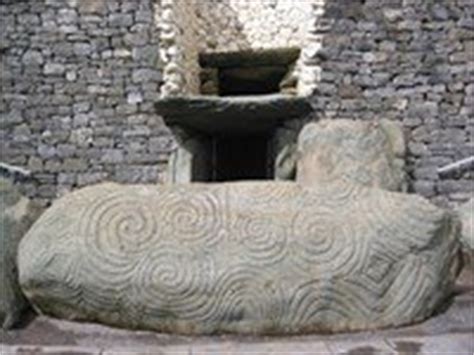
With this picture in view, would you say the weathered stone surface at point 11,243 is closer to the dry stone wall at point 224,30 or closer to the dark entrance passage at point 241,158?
the dry stone wall at point 224,30

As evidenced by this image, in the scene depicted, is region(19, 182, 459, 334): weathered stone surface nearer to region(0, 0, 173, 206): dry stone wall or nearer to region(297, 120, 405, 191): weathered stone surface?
region(297, 120, 405, 191): weathered stone surface

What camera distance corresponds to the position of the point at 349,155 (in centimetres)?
729

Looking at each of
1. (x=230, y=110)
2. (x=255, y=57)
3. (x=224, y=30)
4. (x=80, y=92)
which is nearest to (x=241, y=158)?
(x=255, y=57)

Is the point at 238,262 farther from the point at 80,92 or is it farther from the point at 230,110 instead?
the point at 80,92

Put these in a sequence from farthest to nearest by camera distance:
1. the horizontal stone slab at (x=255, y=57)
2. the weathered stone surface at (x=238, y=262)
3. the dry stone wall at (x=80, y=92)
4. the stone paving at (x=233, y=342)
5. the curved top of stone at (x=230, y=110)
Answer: the horizontal stone slab at (x=255, y=57)
the dry stone wall at (x=80, y=92)
the curved top of stone at (x=230, y=110)
the weathered stone surface at (x=238, y=262)
the stone paving at (x=233, y=342)

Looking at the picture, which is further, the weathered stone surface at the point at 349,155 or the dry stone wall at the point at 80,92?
the dry stone wall at the point at 80,92

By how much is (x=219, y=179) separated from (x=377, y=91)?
2.36m

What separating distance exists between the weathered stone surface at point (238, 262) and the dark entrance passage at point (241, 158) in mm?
5657

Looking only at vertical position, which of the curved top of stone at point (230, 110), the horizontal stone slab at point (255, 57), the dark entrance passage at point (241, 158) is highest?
the horizontal stone slab at point (255, 57)

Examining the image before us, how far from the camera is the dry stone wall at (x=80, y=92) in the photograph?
842cm

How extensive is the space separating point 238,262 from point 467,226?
7.12 feet

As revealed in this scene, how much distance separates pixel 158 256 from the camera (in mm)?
3758

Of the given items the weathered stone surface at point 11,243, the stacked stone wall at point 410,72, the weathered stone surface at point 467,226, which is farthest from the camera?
the stacked stone wall at point 410,72

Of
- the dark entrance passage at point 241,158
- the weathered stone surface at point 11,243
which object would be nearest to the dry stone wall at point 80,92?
the dark entrance passage at point 241,158
